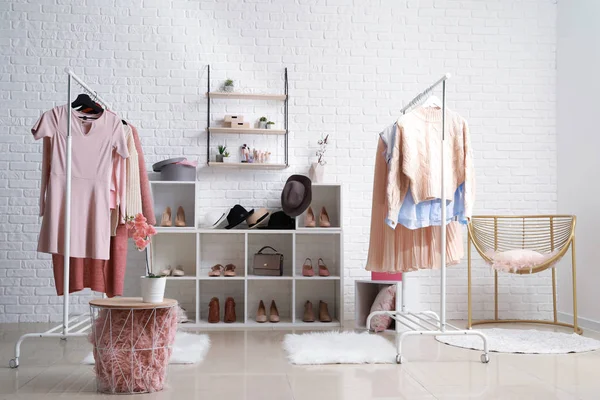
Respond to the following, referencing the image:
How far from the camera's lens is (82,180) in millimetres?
4062

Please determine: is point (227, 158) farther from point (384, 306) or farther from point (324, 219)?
point (384, 306)

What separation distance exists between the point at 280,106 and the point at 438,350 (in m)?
2.71

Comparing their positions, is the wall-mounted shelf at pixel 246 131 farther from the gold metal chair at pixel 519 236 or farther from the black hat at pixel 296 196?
the gold metal chair at pixel 519 236

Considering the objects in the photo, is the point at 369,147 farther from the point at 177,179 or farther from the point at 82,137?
the point at 82,137

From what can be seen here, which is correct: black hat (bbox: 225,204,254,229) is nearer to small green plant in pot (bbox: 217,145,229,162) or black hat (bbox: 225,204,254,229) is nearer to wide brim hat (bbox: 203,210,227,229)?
wide brim hat (bbox: 203,210,227,229)

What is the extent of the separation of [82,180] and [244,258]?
202cm

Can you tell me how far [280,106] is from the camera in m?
5.92

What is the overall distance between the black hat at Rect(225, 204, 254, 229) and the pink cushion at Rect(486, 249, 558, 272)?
2093 mm

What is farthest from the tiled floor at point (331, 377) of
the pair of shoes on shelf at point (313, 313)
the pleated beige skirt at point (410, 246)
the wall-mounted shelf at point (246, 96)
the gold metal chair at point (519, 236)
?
the wall-mounted shelf at point (246, 96)

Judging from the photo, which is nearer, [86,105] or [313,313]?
[86,105]

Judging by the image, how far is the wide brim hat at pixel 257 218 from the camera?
5.49m

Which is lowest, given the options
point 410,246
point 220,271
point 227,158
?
point 220,271

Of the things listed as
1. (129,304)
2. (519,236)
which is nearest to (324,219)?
(519,236)

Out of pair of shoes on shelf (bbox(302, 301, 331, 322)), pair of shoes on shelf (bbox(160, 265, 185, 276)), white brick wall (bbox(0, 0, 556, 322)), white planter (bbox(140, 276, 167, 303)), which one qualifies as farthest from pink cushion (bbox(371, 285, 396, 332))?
white planter (bbox(140, 276, 167, 303))
